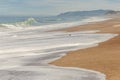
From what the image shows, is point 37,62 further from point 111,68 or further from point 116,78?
point 116,78

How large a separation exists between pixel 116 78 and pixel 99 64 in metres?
3.96

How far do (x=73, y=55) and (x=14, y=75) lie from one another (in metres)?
7.82

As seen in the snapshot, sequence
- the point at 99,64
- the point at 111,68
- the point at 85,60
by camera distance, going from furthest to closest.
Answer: the point at 85,60 < the point at 99,64 < the point at 111,68

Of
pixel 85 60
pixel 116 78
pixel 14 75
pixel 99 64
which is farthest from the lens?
pixel 85 60

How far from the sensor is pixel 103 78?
55.1 ft

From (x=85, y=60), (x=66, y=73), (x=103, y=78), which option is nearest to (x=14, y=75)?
(x=66, y=73)

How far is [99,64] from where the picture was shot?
2048cm

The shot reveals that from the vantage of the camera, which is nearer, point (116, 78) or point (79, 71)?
point (116, 78)

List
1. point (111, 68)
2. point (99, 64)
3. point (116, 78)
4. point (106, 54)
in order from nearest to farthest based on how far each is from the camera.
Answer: point (116, 78)
point (111, 68)
point (99, 64)
point (106, 54)

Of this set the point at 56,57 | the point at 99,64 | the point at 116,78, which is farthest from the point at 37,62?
the point at 116,78

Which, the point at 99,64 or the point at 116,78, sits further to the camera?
the point at 99,64

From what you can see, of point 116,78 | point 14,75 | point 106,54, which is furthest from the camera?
point 106,54

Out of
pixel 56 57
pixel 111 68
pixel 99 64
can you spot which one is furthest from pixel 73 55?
pixel 111 68

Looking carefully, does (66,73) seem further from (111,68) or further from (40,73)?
(111,68)
